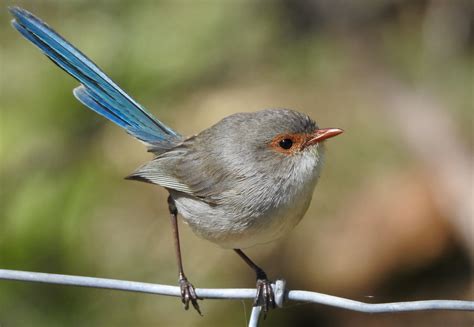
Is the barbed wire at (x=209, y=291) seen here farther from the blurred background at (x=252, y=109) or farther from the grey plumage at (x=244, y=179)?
the blurred background at (x=252, y=109)

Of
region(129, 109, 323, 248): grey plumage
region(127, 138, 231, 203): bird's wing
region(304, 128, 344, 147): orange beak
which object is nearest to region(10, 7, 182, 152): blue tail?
region(127, 138, 231, 203): bird's wing

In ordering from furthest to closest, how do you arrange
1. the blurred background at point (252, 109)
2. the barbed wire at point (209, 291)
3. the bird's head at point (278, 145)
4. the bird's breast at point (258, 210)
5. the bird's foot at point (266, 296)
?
the blurred background at point (252, 109)
the bird's head at point (278, 145)
the bird's breast at point (258, 210)
the bird's foot at point (266, 296)
the barbed wire at point (209, 291)

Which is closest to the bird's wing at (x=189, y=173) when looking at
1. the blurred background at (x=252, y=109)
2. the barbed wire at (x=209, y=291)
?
the barbed wire at (x=209, y=291)

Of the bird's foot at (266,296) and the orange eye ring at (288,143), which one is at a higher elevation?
the orange eye ring at (288,143)

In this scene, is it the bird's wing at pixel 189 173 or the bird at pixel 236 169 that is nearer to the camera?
the bird at pixel 236 169

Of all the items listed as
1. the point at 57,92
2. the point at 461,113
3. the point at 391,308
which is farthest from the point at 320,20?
the point at 391,308

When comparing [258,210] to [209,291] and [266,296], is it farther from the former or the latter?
[209,291]
